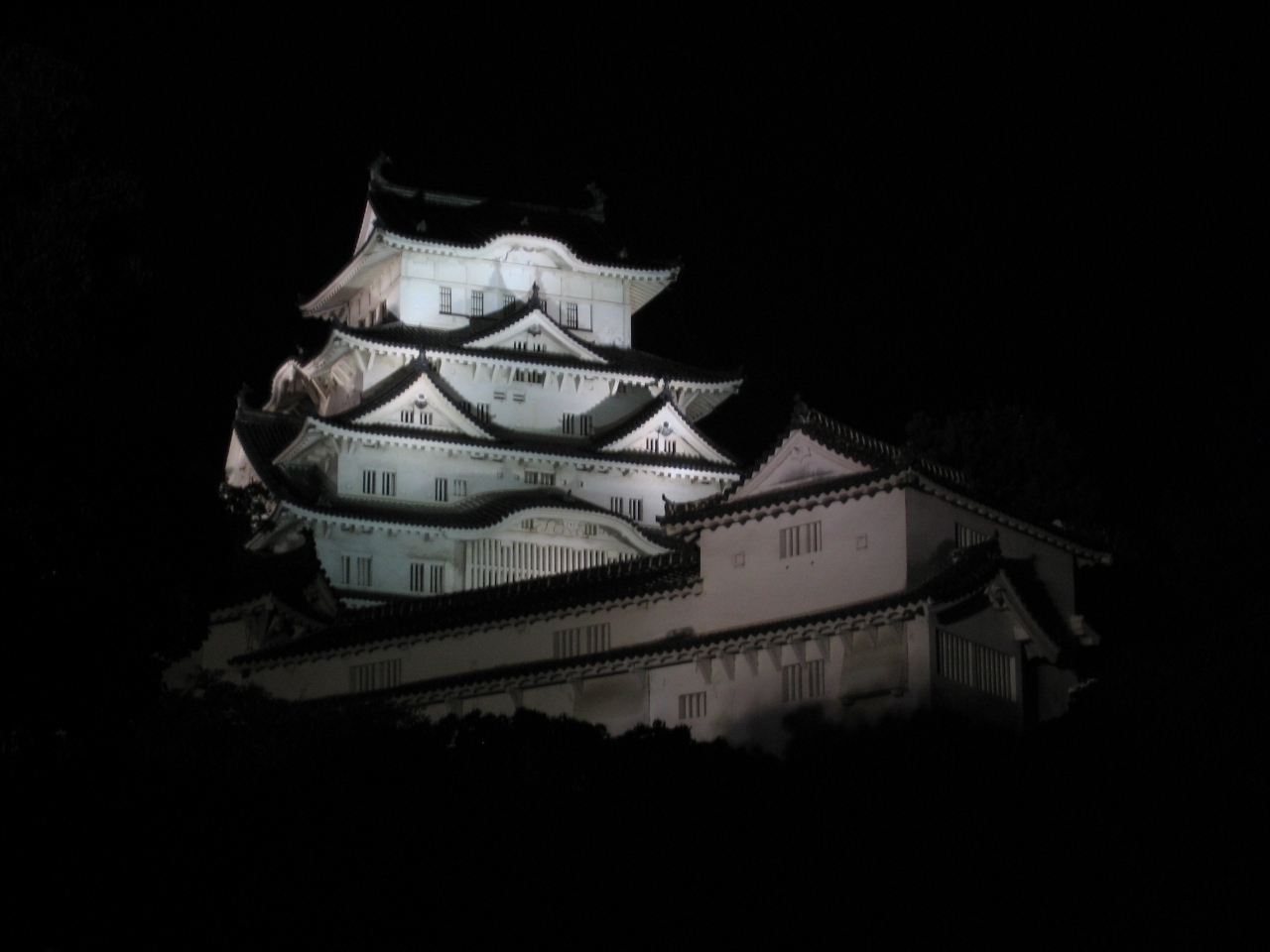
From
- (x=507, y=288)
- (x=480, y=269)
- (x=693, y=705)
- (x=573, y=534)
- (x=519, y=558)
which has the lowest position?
(x=693, y=705)

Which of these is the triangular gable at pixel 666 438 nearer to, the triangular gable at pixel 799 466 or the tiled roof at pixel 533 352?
the tiled roof at pixel 533 352

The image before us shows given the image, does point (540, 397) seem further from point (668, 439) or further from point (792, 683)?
point (792, 683)

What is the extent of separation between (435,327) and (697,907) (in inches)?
1595

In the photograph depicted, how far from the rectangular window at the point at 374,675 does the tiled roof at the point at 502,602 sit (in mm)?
524

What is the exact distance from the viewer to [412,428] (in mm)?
63875

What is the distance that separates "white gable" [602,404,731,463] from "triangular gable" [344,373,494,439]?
14.6 ft

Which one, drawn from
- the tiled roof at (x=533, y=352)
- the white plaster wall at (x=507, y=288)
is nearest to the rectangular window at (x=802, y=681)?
the tiled roof at (x=533, y=352)

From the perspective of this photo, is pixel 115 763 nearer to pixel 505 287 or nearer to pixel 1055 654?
pixel 1055 654

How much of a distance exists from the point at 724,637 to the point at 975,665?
15.7ft

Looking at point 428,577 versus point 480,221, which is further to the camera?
point 480,221

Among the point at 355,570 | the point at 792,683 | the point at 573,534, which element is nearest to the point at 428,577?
the point at 355,570

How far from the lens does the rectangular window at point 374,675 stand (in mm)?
48406

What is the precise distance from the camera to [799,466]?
142 ft

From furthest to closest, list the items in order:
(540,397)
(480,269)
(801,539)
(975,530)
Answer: (480,269)
(540,397)
(975,530)
(801,539)
